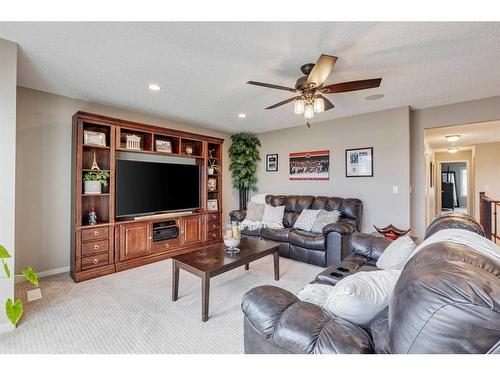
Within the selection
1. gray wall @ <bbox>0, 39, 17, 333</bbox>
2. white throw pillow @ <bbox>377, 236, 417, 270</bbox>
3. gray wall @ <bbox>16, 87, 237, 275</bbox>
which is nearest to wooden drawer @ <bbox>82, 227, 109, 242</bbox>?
gray wall @ <bbox>16, 87, 237, 275</bbox>

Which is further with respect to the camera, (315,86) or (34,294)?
(34,294)

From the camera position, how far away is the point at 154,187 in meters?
3.94

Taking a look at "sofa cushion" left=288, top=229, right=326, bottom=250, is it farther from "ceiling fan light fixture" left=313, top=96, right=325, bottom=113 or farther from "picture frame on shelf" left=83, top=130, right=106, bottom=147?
"picture frame on shelf" left=83, top=130, right=106, bottom=147

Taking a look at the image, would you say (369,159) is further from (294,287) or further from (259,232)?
(294,287)

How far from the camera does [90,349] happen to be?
1826mm

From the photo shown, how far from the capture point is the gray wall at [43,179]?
305 centimetres

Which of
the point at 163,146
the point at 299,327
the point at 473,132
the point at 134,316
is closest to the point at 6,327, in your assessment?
the point at 134,316

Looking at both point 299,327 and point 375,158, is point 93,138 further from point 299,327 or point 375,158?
point 375,158

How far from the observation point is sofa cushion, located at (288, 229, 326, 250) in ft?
11.6

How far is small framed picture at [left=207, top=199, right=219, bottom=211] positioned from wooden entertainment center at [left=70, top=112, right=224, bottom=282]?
0.20m

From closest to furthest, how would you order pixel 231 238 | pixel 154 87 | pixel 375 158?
pixel 231 238 → pixel 154 87 → pixel 375 158

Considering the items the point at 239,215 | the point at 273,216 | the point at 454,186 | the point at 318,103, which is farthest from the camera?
the point at 454,186

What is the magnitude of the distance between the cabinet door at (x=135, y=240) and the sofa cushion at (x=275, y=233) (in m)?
1.83

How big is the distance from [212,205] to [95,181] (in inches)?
84.0
